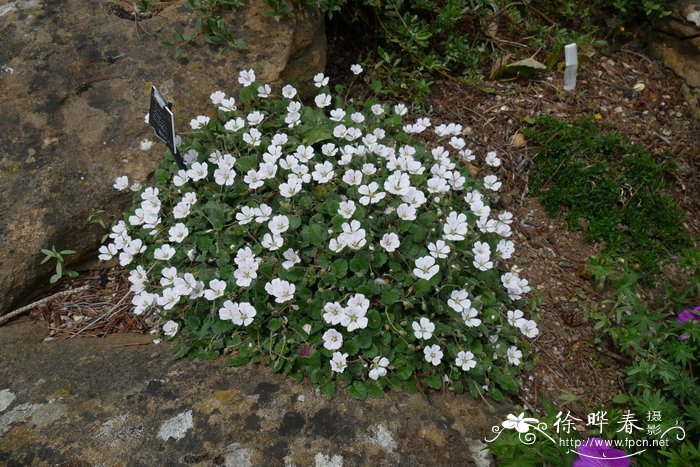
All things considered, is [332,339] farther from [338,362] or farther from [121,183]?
[121,183]

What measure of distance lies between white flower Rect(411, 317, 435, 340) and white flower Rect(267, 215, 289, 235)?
2.63 feet

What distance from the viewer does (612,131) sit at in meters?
3.97

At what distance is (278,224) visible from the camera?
275cm

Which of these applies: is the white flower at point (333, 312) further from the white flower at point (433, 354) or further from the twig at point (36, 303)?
the twig at point (36, 303)

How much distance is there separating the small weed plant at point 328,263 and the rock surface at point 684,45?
223 cm

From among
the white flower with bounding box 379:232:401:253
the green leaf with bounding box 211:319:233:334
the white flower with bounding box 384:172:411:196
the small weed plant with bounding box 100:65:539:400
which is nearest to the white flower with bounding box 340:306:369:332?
the small weed plant with bounding box 100:65:539:400

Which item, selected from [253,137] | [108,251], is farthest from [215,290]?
[253,137]

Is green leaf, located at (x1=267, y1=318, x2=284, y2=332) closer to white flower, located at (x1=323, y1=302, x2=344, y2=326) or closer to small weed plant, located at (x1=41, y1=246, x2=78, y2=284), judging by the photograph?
white flower, located at (x1=323, y1=302, x2=344, y2=326)

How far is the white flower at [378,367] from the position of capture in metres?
2.48

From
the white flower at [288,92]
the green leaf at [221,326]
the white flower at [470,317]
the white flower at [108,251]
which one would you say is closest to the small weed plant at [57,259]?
the white flower at [108,251]

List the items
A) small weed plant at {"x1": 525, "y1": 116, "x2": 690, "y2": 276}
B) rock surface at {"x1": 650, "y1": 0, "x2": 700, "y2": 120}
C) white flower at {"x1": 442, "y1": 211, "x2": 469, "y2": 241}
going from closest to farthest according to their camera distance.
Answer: white flower at {"x1": 442, "y1": 211, "x2": 469, "y2": 241} → small weed plant at {"x1": 525, "y1": 116, "x2": 690, "y2": 276} → rock surface at {"x1": 650, "y1": 0, "x2": 700, "y2": 120}

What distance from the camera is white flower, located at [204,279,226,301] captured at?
8.66 ft

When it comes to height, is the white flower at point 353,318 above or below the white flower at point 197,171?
below

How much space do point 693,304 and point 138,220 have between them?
3.21 metres
